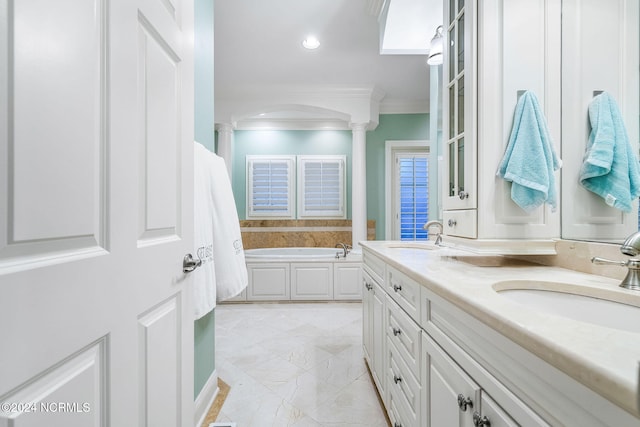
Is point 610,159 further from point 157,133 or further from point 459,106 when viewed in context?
point 157,133

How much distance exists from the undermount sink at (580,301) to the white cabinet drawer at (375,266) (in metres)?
0.77

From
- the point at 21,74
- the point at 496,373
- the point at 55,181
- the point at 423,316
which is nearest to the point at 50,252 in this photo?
the point at 55,181

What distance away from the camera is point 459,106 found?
1.35 m

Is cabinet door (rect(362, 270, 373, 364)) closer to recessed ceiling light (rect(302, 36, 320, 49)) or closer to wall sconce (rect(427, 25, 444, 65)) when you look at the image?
wall sconce (rect(427, 25, 444, 65))

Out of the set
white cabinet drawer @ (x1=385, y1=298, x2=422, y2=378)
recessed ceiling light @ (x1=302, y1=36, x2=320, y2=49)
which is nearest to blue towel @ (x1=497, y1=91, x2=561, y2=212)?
white cabinet drawer @ (x1=385, y1=298, x2=422, y2=378)

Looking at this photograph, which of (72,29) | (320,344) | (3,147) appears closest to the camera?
(3,147)

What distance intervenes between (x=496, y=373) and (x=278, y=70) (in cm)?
343

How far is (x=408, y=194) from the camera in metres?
4.58

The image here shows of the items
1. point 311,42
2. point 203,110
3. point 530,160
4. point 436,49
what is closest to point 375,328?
point 530,160

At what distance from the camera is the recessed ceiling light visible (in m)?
2.69

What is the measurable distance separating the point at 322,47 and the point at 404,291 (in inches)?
99.8

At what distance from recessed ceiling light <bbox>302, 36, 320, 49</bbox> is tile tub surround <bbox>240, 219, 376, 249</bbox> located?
2.50 meters

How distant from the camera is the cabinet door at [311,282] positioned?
11.9ft

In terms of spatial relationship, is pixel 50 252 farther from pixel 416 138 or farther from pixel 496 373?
pixel 416 138
